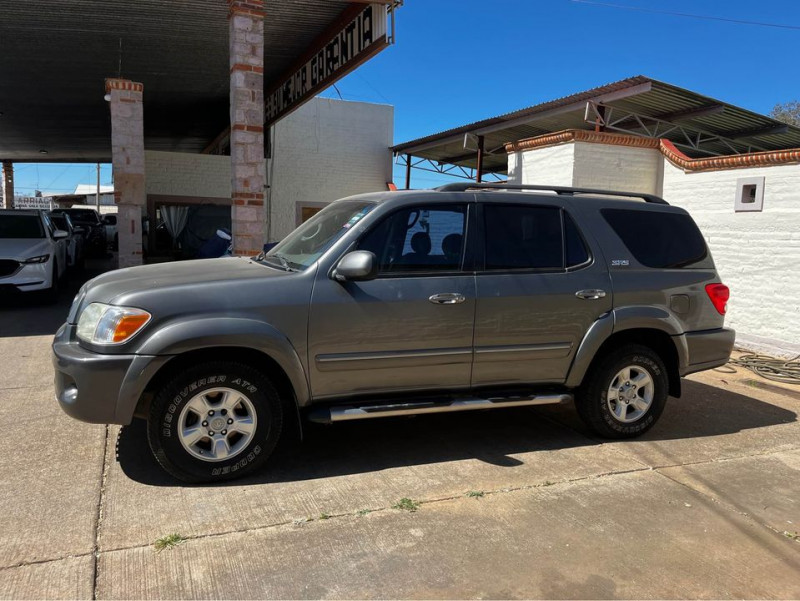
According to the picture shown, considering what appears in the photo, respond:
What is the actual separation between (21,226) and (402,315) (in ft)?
29.9

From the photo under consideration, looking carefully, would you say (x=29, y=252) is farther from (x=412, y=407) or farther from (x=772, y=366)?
(x=772, y=366)

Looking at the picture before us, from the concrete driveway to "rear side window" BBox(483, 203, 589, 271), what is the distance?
1410mm

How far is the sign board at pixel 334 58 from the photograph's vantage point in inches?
378

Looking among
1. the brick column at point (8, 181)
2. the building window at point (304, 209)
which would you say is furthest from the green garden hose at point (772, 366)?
the brick column at point (8, 181)

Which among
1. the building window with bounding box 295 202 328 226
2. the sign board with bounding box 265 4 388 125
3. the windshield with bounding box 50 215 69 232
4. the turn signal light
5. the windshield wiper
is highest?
the sign board with bounding box 265 4 388 125

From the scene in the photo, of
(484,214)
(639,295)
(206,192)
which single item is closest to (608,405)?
(639,295)

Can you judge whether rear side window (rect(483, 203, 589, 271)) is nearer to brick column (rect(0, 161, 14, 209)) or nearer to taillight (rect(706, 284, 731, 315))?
taillight (rect(706, 284, 731, 315))

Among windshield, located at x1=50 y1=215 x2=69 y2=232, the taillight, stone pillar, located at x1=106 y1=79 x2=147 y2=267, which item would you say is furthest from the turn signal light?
windshield, located at x1=50 y1=215 x2=69 y2=232

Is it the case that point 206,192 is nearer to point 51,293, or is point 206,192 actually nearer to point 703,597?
point 51,293

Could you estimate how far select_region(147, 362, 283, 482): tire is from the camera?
3709mm

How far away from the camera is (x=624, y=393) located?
4.83 metres

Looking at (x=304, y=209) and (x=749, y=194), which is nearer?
(x=749, y=194)

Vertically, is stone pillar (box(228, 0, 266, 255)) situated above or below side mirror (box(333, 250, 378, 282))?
above

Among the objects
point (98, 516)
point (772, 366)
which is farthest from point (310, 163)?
point (98, 516)
